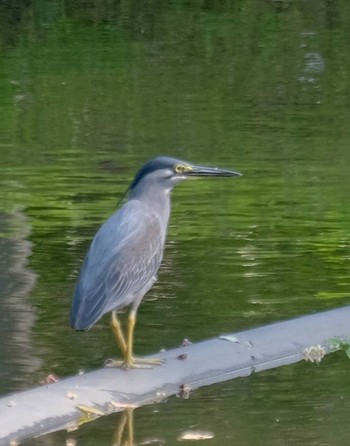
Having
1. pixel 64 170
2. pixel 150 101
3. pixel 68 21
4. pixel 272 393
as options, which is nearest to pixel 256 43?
pixel 68 21

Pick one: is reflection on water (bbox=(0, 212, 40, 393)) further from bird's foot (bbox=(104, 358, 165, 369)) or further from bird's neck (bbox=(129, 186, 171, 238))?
bird's neck (bbox=(129, 186, 171, 238))

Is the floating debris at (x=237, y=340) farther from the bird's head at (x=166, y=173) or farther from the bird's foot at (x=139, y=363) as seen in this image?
the bird's head at (x=166, y=173)

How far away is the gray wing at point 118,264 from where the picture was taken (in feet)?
15.8

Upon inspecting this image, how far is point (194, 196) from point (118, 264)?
14.0 feet

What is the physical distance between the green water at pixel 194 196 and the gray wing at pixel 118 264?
1.29 feet

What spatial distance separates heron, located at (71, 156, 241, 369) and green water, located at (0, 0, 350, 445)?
369mm

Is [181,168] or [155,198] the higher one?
[181,168]

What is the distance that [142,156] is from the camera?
10.7 metres

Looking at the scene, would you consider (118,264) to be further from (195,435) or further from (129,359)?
(195,435)

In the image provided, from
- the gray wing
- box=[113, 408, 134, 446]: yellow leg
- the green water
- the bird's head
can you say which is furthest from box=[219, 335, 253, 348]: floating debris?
the bird's head

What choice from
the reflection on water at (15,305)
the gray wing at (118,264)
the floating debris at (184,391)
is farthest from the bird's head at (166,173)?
the reflection on water at (15,305)

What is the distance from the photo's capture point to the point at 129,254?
5078mm

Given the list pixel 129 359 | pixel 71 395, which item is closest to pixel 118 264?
pixel 129 359

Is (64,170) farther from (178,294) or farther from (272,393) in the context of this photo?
(272,393)
